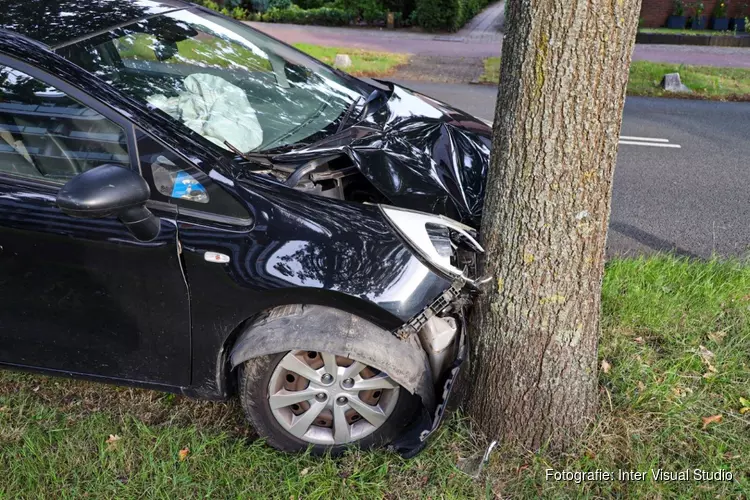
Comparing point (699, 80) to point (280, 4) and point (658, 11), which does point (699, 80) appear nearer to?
point (658, 11)

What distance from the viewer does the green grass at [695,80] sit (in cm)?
889

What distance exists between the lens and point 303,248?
2391 mm

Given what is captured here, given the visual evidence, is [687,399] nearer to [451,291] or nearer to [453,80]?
[451,291]

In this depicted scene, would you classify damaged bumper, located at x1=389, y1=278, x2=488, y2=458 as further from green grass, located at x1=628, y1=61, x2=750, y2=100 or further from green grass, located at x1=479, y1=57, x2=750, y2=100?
green grass, located at x1=628, y1=61, x2=750, y2=100

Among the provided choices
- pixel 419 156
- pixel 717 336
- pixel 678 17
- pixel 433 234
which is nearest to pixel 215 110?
pixel 419 156

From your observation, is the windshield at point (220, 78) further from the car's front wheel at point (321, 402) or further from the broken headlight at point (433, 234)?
the car's front wheel at point (321, 402)

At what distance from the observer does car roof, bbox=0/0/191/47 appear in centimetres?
266

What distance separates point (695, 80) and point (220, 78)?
27.5 ft

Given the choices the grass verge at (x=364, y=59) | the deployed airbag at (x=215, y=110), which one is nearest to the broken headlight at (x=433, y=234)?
the deployed airbag at (x=215, y=110)

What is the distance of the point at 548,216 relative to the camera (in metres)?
2.36

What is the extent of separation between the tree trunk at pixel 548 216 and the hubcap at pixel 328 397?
0.45 metres

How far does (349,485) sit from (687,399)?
60.3 inches

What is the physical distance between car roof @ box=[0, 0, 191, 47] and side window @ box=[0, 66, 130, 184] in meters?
0.25

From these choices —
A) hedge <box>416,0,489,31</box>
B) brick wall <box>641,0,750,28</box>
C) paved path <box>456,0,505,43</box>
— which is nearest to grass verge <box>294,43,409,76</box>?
paved path <box>456,0,505,43</box>
